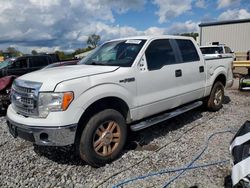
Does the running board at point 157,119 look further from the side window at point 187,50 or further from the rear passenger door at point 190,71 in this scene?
the side window at point 187,50

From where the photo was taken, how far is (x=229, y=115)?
6.58 metres

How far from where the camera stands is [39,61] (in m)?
12.0

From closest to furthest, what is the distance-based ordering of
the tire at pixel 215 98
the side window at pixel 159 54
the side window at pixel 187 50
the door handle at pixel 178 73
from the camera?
the side window at pixel 159 54 → the door handle at pixel 178 73 → the side window at pixel 187 50 → the tire at pixel 215 98

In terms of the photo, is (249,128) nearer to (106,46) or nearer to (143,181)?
(143,181)

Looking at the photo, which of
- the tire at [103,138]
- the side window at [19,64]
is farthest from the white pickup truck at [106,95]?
the side window at [19,64]

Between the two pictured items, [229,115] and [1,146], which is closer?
[1,146]

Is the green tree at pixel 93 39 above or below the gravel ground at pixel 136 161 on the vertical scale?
above

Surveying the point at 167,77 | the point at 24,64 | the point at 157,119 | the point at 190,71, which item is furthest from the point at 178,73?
the point at 24,64

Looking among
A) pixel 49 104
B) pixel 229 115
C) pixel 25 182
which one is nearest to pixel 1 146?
pixel 25 182

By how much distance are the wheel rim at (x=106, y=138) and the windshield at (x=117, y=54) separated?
1.05 metres

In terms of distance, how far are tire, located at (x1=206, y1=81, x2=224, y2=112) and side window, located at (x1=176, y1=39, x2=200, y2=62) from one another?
4.04ft

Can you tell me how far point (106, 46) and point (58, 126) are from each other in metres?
2.36

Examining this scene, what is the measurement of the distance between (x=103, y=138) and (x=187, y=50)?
2900 millimetres

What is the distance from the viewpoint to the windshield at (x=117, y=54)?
14.6ft
